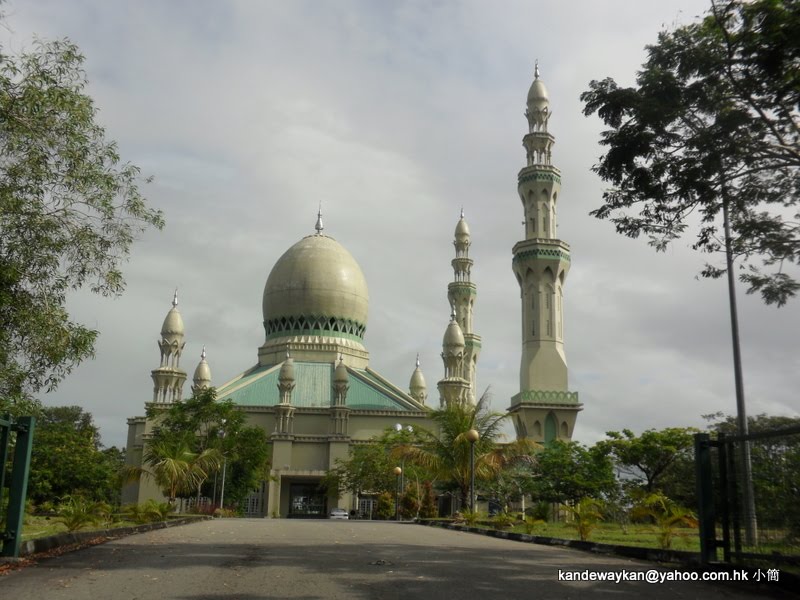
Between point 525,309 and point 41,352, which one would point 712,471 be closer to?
point 41,352

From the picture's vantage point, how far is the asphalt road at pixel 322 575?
7.91 m

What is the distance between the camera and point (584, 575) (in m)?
9.60

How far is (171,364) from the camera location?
2201 inches

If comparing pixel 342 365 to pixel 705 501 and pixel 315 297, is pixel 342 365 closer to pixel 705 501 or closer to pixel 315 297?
pixel 315 297

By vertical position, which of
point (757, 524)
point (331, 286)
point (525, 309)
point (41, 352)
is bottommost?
point (757, 524)

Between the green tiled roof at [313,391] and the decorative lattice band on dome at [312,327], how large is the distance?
313 centimetres

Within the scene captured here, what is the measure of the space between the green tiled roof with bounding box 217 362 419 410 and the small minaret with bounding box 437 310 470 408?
2.49 metres

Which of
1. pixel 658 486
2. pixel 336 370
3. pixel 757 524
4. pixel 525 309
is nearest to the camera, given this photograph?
pixel 757 524

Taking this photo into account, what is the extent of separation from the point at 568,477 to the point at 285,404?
22590mm

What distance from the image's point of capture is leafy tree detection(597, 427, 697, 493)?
3969cm

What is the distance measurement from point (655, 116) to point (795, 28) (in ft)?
8.43

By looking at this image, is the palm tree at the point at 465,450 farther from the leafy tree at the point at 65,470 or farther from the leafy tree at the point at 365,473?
the leafy tree at the point at 65,470

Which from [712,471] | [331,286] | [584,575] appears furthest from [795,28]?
[331,286]

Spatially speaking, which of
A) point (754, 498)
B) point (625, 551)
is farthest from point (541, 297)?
point (754, 498)
